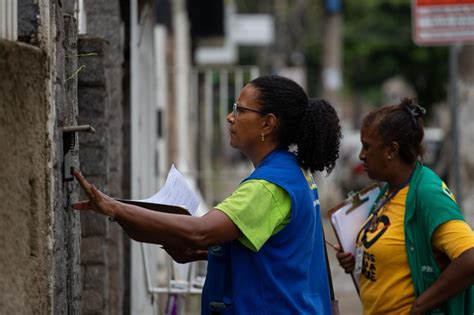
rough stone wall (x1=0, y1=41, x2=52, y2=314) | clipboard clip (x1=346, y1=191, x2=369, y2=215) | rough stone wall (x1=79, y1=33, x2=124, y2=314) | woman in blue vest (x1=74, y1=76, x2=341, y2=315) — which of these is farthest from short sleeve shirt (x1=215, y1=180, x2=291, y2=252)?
rough stone wall (x1=79, y1=33, x2=124, y2=314)

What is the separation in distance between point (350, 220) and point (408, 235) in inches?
26.6

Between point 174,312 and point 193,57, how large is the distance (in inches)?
546

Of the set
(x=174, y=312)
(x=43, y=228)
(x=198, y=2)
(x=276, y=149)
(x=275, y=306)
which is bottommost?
(x=174, y=312)

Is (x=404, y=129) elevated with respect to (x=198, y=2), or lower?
lower

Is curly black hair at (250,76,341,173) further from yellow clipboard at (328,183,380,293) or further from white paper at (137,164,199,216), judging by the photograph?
yellow clipboard at (328,183,380,293)

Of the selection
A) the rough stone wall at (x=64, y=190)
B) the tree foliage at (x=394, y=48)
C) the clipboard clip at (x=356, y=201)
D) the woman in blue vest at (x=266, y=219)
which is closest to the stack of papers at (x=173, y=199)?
the woman in blue vest at (x=266, y=219)

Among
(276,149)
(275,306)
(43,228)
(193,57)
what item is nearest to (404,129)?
(276,149)

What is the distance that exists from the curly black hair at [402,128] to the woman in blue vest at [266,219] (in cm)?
63

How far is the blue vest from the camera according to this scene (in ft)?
12.5

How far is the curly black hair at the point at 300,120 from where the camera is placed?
4.03m

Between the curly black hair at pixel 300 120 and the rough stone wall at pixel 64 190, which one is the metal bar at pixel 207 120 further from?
the curly black hair at pixel 300 120

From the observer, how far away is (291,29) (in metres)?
27.9

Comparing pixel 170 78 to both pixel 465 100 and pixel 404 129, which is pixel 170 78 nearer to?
pixel 465 100

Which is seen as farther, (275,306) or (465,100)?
(465,100)
